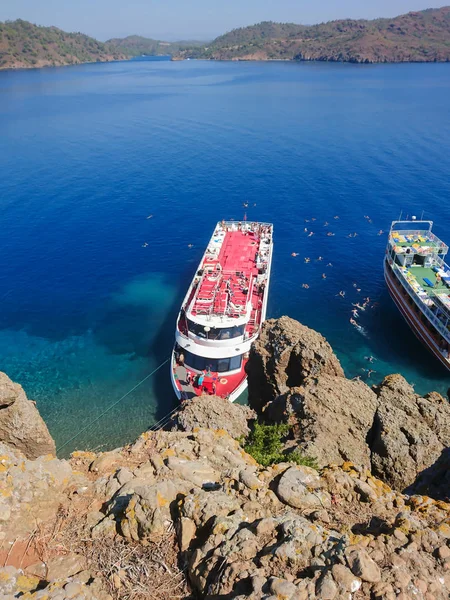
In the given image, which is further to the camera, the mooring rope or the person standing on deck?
the person standing on deck

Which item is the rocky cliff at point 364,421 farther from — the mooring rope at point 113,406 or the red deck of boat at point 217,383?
the red deck of boat at point 217,383

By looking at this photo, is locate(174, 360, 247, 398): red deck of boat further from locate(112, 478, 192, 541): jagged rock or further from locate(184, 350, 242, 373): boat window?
locate(112, 478, 192, 541): jagged rock

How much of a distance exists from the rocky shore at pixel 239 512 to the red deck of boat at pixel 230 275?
2446 centimetres

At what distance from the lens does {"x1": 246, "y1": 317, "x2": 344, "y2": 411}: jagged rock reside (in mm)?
23328

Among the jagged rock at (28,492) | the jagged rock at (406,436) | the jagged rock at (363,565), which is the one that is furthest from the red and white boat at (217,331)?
the jagged rock at (363,565)

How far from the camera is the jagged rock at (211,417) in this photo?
20.7 metres

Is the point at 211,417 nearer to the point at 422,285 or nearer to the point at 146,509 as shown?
the point at 146,509

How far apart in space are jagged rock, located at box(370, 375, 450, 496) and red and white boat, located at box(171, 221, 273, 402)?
67.9ft

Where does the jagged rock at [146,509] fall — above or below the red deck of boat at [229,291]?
above

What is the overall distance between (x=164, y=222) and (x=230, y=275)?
35882 millimetres

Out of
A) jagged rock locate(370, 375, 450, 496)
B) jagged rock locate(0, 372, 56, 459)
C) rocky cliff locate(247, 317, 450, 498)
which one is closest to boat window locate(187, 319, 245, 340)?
rocky cliff locate(247, 317, 450, 498)

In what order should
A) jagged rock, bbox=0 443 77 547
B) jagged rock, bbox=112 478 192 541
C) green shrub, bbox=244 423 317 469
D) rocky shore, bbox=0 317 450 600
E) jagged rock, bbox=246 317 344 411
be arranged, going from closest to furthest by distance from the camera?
rocky shore, bbox=0 317 450 600 < jagged rock, bbox=112 478 192 541 < jagged rock, bbox=0 443 77 547 < green shrub, bbox=244 423 317 469 < jagged rock, bbox=246 317 344 411

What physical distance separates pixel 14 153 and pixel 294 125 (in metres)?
90.3

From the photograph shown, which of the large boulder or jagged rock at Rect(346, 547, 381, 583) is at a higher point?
jagged rock at Rect(346, 547, 381, 583)
